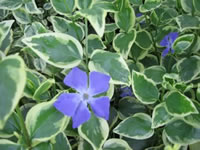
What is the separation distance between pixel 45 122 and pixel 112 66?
0.76ft

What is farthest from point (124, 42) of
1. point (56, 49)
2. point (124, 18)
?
point (56, 49)

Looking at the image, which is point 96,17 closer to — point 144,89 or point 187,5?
point 144,89

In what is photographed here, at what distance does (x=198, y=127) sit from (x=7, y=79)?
1.78 ft

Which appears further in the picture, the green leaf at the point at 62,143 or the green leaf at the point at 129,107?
the green leaf at the point at 129,107

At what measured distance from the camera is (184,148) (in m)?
0.94

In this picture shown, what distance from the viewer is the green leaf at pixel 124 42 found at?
1037 millimetres

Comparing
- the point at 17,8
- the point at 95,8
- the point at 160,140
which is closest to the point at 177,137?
the point at 160,140

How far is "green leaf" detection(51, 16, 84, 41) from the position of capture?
1055 mm

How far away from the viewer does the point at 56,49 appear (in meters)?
0.83

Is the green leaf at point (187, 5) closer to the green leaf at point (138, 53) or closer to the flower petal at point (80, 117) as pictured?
the green leaf at point (138, 53)

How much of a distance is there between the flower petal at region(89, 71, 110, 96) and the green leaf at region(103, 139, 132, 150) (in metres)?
0.18

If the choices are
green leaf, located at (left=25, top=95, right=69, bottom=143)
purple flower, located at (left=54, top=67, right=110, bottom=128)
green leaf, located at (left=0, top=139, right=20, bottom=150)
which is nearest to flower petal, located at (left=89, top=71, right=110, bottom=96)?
purple flower, located at (left=54, top=67, right=110, bottom=128)

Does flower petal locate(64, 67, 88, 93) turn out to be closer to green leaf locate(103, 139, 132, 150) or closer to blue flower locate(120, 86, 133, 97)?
green leaf locate(103, 139, 132, 150)

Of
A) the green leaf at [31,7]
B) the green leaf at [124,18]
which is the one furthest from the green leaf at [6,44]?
the green leaf at [124,18]
